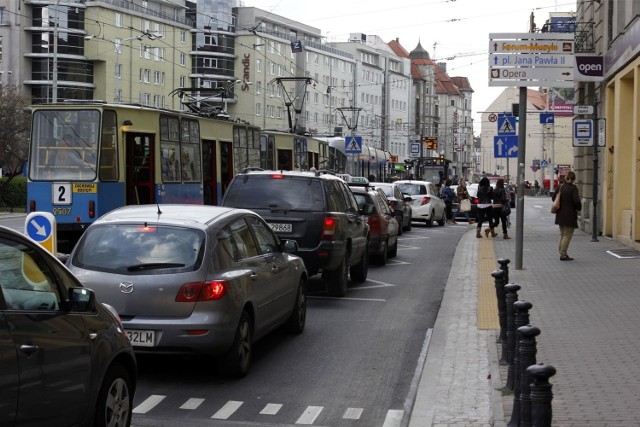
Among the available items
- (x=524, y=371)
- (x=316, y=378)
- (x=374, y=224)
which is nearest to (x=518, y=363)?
(x=524, y=371)

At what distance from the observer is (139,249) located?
29.3ft

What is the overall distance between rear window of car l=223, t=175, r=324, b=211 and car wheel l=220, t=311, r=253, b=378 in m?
5.17

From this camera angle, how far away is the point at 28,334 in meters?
5.24

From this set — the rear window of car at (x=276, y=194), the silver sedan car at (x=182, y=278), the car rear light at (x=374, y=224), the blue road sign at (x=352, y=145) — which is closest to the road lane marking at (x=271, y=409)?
the silver sedan car at (x=182, y=278)

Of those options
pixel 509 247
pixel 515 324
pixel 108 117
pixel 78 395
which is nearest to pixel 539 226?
pixel 509 247

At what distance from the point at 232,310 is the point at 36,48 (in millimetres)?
73863

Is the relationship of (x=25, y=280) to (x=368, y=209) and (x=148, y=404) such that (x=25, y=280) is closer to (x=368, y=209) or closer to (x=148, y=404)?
(x=148, y=404)

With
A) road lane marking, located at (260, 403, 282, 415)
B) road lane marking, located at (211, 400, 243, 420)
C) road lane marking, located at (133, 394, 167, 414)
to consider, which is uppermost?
road lane marking, located at (133, 394, 167, 414)

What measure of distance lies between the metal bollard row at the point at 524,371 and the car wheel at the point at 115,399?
2528mm

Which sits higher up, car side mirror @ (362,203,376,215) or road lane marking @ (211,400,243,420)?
car side mirror @ (362,203,376,215)

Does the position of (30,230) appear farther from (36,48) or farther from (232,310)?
(36,48)

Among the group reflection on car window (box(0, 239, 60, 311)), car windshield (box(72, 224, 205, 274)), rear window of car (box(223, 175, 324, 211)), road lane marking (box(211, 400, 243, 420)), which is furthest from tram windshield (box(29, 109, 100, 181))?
reflection on car window (box(0, 239, 60, 311))

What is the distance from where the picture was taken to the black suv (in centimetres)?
1414

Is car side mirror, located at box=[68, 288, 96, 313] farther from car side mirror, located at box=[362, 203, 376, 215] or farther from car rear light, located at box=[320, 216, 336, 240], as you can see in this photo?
car side mirror, located at box=[362, 203, 376, 215]
